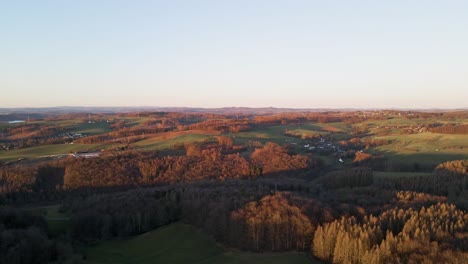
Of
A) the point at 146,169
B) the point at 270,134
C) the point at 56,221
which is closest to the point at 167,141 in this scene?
the point at 146,169

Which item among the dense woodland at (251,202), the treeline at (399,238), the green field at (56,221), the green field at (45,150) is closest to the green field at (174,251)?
the dense woodland at (251,202)

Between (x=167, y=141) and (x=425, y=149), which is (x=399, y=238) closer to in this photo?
(x=425, y=149)

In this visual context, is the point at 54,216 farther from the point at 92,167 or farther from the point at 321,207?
the point at 321,207

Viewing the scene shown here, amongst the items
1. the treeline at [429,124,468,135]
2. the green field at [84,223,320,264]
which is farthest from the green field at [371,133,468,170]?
the green field at [84,223,320,264]

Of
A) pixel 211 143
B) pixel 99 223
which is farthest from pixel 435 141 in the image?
pixel 99 223

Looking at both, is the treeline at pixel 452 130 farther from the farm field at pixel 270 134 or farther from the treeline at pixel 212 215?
the treeline at pixel 212 215

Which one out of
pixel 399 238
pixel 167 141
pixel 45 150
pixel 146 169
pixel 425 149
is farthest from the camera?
pixel 167 141
